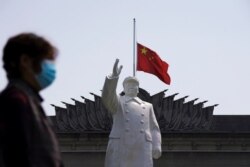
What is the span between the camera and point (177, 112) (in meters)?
31.8

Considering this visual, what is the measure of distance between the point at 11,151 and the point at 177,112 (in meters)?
29.2

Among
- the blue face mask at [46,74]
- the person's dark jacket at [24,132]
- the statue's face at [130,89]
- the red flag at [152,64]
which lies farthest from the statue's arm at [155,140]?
the person's dark jacket at [24,132]

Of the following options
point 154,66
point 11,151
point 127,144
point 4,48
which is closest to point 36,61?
point 4,48

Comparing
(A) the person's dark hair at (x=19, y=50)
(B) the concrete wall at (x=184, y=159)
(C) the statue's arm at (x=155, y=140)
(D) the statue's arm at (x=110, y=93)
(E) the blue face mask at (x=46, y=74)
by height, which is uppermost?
(A) the person's dark hair at (x=19, y=50)

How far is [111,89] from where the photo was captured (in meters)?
9.88

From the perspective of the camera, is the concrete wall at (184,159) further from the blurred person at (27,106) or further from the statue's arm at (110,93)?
the blurred person at (27,106)

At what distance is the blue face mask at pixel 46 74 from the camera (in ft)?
10.1

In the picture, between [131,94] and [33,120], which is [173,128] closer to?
[131,94]

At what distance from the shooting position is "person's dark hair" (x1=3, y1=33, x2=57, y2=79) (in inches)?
119

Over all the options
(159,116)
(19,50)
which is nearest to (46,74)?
(19,50)

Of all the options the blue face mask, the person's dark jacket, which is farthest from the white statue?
the person's dark jacket

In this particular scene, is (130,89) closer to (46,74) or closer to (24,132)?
(46,74)

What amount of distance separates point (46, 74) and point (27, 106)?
0.75ft

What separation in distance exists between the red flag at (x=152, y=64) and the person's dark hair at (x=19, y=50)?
13629 mm
